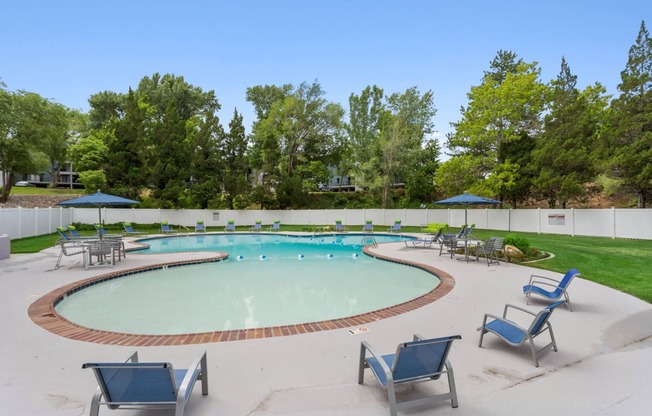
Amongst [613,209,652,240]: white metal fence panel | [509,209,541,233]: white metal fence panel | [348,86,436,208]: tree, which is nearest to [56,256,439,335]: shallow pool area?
[613,209,652,240]: white metal fence panel

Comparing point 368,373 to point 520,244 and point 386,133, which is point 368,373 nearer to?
point 520,244

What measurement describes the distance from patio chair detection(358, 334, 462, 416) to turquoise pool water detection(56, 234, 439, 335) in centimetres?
317

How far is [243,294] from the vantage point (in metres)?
7.45

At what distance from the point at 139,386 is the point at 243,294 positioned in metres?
5.21

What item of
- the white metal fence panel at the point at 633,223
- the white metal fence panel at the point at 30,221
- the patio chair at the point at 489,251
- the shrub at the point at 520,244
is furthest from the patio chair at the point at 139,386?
the white metal fence panel at the point at 633,223

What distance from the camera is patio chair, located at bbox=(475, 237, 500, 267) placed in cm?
994

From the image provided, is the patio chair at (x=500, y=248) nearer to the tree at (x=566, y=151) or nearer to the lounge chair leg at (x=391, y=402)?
the lounge chair leg at (x=391, y=402)

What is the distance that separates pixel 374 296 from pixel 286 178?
23.4m

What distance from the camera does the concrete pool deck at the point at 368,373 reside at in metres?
2.71

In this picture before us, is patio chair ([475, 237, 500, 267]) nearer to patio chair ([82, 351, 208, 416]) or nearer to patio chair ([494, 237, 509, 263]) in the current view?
patio chair ([494, 237, 509, 263])

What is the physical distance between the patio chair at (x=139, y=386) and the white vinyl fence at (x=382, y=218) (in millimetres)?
18452

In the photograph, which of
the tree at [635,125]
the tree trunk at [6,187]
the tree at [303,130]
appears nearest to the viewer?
the tree at [635,125]

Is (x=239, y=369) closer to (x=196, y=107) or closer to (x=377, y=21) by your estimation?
(x=377, y=21)

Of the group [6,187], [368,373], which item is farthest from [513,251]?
[6,187]
